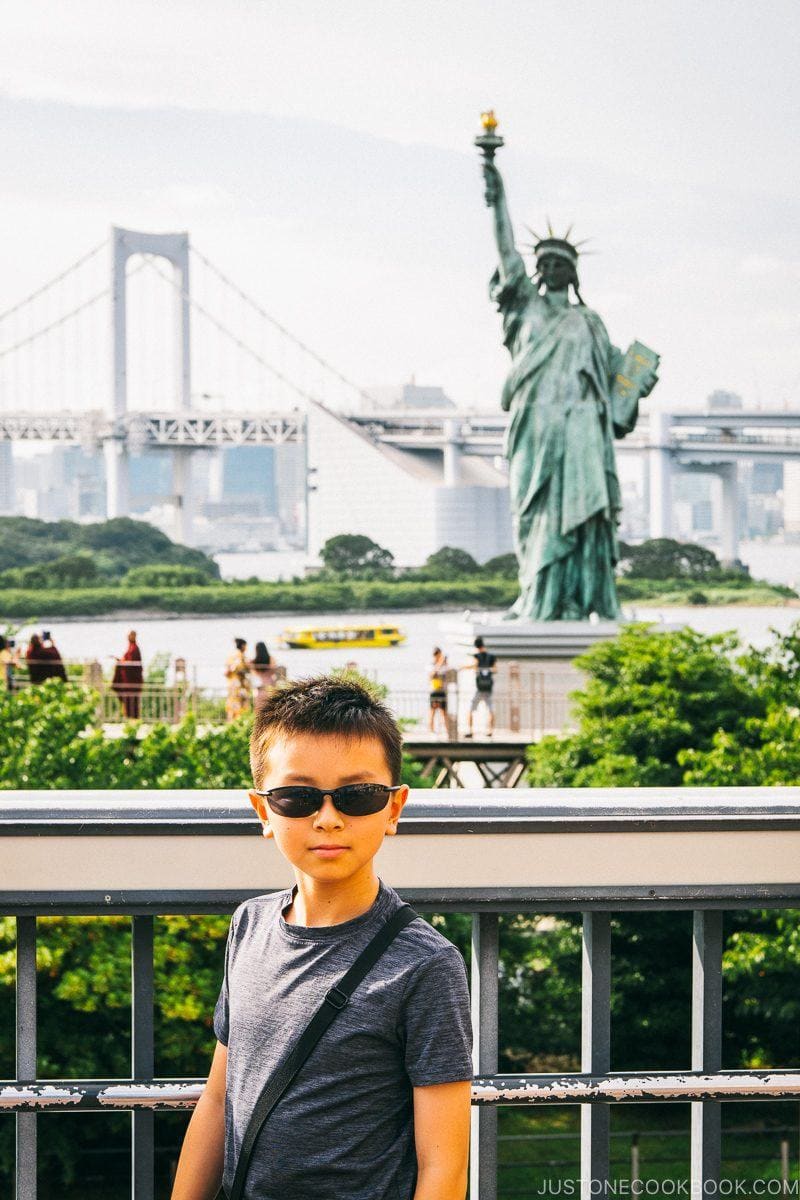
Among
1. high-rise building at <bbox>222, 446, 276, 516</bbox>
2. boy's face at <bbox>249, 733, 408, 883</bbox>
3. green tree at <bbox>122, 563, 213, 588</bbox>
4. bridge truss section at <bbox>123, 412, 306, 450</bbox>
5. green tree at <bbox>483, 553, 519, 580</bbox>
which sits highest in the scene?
high-rise building at <bbox>222, 446, 276, 516</bbox>

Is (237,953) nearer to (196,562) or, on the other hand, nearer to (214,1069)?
(214,1069)

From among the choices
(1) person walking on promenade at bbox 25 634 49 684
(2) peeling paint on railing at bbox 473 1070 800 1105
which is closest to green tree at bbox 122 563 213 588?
(1) person walking on promenade at bbox 25 634 49 684

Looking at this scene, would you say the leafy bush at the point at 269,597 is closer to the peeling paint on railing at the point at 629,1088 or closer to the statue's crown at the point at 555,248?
the statue's crown at the point at 555,248

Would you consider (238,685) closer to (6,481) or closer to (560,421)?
(560,421)

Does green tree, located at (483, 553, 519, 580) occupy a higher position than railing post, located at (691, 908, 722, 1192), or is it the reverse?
green tree, located at (483, 553, 519, 580)

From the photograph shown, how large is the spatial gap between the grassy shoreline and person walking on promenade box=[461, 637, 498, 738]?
28.0 meters

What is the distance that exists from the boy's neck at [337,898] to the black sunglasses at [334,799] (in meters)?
0.06

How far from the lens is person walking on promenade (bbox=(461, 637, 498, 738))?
58.3 ft

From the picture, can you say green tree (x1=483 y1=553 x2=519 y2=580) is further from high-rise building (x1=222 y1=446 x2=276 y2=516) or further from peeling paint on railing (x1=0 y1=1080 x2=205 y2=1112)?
peeling paint on railing (x1=0 y1=1080 x2=205 y2=1112)

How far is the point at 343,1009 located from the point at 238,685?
15.5m

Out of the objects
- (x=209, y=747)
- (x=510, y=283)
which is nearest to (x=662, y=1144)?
(x=209, y=747)

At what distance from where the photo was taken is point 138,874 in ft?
5.54

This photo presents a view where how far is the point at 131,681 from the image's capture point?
59.1 ft

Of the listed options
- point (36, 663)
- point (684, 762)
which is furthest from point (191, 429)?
point (684, 762)
